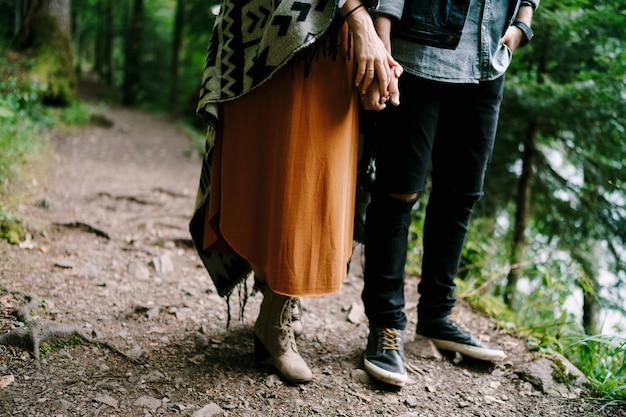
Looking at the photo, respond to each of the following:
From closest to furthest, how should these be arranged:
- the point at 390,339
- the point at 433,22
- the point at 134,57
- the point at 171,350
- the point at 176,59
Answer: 1. the point at 433,22
2. the point at 390,339
3. the point at 171,350
4. the point at 134,57
5. the point at 176,59

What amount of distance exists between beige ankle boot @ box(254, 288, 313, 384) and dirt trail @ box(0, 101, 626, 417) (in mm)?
63

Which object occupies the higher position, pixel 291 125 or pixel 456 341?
pixel 291 125

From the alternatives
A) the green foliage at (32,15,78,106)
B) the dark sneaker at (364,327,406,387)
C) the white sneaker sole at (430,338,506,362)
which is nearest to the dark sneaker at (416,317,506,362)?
the white sneaker sole at (430,338,506,362)

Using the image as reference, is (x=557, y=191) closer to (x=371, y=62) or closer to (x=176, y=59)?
(x=371, y=62)

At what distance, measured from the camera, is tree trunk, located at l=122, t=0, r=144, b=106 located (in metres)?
10.8

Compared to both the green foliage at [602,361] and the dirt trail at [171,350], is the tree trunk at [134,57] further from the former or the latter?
the green foliage at [602,361]

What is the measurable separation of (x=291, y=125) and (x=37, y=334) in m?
1.19

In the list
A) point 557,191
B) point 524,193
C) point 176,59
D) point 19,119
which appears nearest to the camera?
point 524,193

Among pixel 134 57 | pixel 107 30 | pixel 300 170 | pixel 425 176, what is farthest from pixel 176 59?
pixel 300 170

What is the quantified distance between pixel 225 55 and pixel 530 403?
5.62 ft

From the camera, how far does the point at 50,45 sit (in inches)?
261

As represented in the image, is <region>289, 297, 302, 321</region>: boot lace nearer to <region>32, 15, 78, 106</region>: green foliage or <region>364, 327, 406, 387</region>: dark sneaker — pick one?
<region>364, 327, 406, 387</region>: dark sneaker

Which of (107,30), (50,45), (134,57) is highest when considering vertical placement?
(107,30)

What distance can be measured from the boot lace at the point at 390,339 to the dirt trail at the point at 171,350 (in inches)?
5.8
